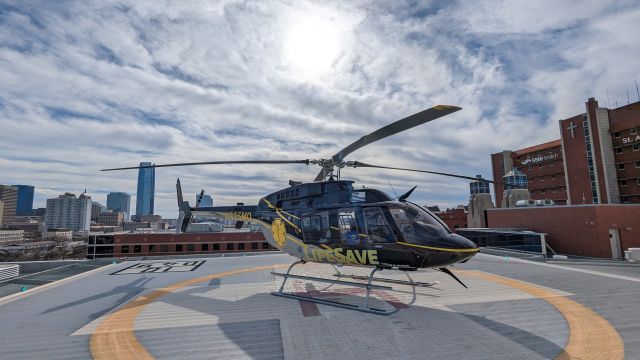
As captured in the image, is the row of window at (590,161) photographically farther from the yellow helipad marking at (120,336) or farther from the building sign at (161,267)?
the yellow helipad marking at (120,336)

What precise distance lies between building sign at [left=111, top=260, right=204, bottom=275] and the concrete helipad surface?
2.26 metres

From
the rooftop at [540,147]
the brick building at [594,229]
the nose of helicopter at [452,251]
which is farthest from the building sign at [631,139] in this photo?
the nose of helicopter at [452,251]

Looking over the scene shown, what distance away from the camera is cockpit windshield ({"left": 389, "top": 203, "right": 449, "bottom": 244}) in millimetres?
8844

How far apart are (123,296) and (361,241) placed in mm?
8593

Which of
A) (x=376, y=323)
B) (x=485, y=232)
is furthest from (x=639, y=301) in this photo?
(x=485, y=232)

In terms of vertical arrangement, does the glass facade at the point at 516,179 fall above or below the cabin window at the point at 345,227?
above

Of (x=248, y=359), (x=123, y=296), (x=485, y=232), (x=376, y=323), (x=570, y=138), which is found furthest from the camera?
(x=570, y=138)

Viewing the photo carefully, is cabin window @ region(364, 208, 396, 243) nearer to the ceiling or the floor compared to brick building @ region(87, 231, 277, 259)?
nearer to the ceiling

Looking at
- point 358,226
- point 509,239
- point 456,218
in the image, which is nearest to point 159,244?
point 509,239

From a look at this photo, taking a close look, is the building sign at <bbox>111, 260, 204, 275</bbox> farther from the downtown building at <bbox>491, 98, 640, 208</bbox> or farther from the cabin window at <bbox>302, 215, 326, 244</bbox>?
the downtown building at <bbox>491, 98, 640, 208</bbox>

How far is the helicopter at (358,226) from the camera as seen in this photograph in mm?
8734

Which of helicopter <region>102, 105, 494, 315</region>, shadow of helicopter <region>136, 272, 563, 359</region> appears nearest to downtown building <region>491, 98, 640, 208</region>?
helicopter <region>102, 105, 494, 315</region>

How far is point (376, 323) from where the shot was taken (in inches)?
325

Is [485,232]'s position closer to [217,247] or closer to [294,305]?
[294,305]
